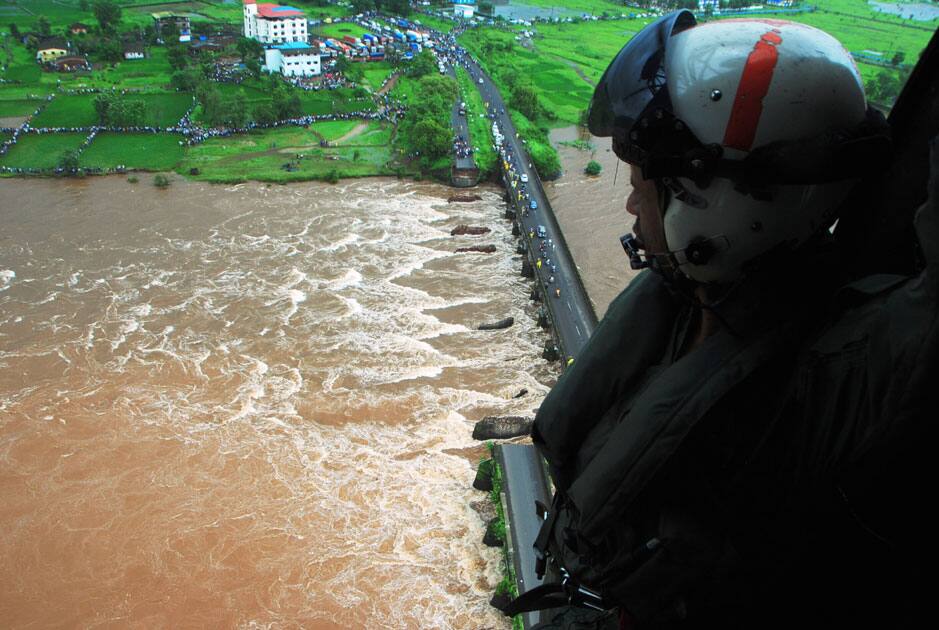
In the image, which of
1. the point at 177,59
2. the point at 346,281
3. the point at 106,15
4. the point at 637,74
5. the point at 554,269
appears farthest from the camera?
the point at 106,15

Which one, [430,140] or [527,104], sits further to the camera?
[527,104]

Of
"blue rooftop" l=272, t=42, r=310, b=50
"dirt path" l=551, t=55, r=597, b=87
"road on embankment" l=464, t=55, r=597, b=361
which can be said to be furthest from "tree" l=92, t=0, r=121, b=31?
"road on embankment" l=464, t=55, r=597, b=361

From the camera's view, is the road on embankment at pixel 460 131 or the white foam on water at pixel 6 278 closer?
the white foam on water at pixel 6 278

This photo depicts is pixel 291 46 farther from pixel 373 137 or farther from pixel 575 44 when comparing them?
pixel 575 44

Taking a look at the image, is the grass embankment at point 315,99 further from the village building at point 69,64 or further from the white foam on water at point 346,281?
the white foam on water at point 346,281

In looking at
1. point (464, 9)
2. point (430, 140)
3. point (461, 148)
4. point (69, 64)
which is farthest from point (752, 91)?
point (464, 9)

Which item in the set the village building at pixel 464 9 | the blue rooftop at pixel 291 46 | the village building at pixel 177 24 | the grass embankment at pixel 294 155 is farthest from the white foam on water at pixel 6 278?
the village building at pixel 464 9

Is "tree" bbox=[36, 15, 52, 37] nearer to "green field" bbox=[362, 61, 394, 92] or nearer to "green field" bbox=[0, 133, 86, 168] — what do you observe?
"green field" bbox=[0, 133, 86, 168]
